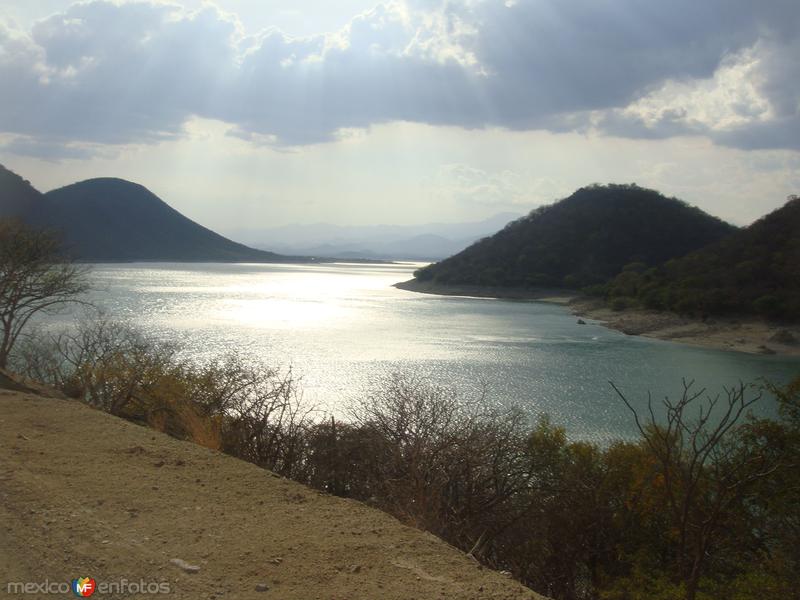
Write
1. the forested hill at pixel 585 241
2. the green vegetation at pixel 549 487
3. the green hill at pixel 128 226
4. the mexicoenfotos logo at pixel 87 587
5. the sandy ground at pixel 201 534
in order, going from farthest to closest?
the green hill at pixel 128 226, the forested hill at pixel 585 241, the green vegetation at pixel 549 487, the sandy ground at pixel 201 534, the mexicoenfotos logo at pixel 87 587

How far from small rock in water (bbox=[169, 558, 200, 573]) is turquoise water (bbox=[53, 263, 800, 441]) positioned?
644 inches

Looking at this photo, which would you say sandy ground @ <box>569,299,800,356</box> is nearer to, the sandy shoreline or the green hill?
the sandy shoreline

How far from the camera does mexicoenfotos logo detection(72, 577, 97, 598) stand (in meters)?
3.01

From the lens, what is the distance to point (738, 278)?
56.9 meters

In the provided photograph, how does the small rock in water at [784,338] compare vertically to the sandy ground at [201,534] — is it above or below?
below

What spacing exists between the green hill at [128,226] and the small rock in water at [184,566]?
429 ft

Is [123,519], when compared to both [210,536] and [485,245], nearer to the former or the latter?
[210,536]

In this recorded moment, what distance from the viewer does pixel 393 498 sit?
18.3 feet

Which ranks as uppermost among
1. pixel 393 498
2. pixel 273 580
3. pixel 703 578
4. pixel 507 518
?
pixel 273 580

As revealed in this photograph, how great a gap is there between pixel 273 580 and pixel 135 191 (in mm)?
190422

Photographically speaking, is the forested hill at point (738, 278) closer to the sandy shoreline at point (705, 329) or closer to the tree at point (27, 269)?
the sandy shoreline at point (705, 329)

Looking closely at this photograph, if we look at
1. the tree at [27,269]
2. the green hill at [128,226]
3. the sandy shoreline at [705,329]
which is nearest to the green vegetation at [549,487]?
the tree at [27,269]

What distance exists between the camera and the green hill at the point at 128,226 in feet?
467

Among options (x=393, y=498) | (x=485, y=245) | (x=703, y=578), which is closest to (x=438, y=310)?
(x=485, y=245)
